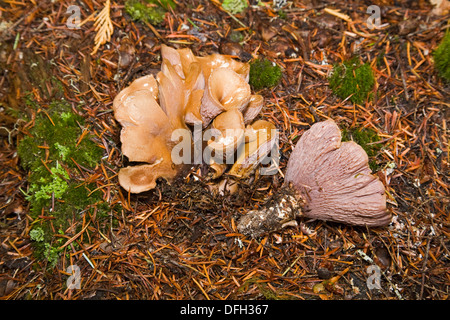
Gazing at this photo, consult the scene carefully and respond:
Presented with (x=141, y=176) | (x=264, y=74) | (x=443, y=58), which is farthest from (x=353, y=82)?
(x=141, y=176)

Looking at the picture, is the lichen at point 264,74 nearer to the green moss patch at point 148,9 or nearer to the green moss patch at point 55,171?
the green moss patch at point 148,9

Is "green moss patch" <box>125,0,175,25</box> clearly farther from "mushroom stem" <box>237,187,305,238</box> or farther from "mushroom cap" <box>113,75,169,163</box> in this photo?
"mushroom stem" <box>237,187,305,238</box>

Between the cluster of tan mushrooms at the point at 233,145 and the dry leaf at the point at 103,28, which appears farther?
the dry leaf at the point at 103,28

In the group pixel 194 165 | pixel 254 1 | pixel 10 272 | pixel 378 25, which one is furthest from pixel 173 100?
pixel 378 25

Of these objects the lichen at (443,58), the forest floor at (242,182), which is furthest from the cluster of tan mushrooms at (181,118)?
the lichen at (443,58)
